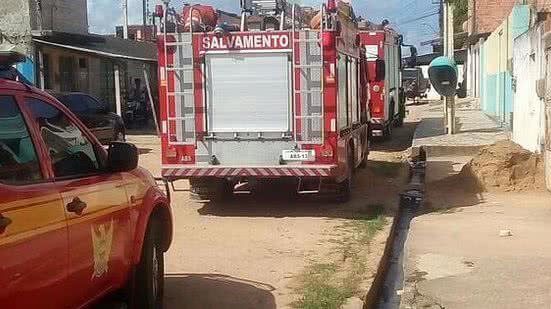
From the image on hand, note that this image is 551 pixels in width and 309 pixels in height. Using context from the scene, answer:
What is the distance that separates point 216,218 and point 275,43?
249 centimetres

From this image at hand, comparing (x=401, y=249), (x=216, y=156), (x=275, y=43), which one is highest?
(x=275, y=43)

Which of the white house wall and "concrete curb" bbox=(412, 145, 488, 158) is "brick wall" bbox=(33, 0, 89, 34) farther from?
the white house wall

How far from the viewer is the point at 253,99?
11.1 m

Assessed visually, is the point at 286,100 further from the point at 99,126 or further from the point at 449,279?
the point at 99,126

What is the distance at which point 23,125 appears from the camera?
445 cm

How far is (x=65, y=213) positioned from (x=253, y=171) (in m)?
6.69

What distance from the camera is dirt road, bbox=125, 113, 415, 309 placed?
7.16 m

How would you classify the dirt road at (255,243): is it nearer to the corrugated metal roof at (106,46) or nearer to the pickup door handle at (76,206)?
the pickup door handle at (76,206)

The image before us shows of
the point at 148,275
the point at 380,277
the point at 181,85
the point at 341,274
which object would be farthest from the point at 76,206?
the point at 181,85

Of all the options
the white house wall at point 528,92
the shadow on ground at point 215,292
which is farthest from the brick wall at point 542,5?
the shadow on ground at point 215,292

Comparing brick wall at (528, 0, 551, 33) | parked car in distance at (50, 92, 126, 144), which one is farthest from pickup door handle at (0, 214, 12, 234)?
parked car in distance at (50, 92, 126, 144)

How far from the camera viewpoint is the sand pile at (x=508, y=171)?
1314cm

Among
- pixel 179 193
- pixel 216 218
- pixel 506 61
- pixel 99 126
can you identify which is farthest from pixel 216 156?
pixel 506 61

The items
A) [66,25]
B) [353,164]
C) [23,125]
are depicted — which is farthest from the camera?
[66,25]
